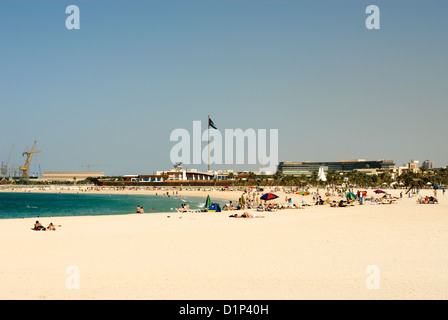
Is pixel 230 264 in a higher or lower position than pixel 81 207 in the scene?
higher

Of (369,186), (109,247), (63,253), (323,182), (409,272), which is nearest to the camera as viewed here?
(409,272)

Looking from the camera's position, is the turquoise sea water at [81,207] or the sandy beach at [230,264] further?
the turquoise sea water at [81,207]

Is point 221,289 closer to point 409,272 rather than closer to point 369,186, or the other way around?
point 409,272

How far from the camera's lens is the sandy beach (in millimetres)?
10320

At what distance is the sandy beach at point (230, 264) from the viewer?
33.9 ft

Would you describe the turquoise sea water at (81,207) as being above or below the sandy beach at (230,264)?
below

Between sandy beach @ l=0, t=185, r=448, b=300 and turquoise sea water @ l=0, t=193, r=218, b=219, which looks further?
turquoise sea water @ l=0, t=193, r=218, b=219

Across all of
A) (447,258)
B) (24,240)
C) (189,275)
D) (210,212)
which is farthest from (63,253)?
(210,212)

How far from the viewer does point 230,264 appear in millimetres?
13242

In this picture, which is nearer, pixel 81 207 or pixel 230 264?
pixel 230 264

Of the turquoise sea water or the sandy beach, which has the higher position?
the sandy beach

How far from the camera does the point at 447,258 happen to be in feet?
45.6

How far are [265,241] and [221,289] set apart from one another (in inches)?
306
